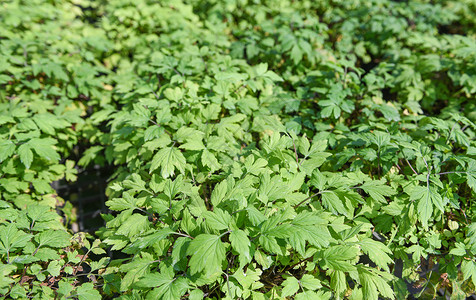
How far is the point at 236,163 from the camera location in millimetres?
1875

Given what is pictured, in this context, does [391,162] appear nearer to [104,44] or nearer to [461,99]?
[461,99]

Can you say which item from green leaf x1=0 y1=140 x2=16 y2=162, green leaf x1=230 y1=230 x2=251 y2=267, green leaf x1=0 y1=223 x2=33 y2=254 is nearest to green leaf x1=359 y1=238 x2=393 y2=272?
green leaf x1=230 y1=230 x2=251 y2=267

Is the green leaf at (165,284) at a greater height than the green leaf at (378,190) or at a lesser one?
lesser

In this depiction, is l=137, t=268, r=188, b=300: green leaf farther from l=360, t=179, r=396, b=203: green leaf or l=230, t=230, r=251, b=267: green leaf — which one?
l=360, t=179, r=396, b=203: green leaf

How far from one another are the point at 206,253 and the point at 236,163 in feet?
2.19

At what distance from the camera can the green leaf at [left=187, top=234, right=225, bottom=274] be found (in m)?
1.30

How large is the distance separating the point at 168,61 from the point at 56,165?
4.26 ft

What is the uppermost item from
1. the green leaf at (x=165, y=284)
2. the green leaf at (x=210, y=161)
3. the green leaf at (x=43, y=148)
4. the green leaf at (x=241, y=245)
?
the green leaf at (x=241, y=245)

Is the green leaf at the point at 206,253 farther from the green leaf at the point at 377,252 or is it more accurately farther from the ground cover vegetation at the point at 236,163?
the green leaf at the point at 377,252

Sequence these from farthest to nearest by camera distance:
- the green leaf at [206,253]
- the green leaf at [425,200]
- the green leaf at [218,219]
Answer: the green leaf at [425,200] < the green leaf at [218,219] < the green leaf at [206,253]

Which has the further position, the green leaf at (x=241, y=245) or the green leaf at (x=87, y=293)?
the green leaf at (x=87, y=293)

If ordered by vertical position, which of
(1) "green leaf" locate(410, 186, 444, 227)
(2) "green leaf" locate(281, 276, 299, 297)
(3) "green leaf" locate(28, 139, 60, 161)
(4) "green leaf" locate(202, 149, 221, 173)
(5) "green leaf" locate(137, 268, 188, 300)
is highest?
(1) "green leaf" locate(410, 186, 444, 227)

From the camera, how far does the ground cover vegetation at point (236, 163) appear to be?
152 cm

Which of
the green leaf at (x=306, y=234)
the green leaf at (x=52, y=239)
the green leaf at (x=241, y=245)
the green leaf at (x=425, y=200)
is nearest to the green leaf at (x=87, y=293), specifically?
the green leaf at (x=52, y=239)
